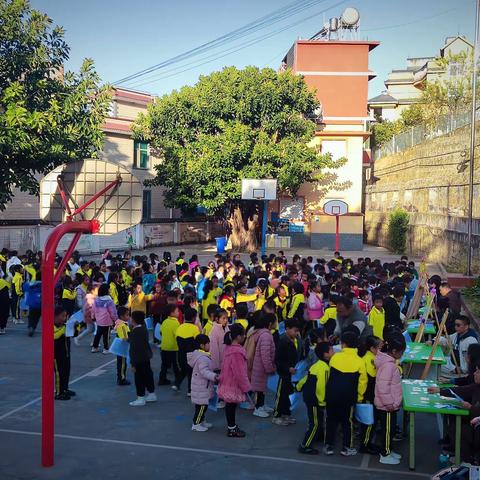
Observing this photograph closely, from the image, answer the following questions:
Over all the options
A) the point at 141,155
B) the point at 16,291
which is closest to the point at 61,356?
the point at 16,291

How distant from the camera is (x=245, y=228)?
3359 cm

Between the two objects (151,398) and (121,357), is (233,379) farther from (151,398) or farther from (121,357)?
(121,357)

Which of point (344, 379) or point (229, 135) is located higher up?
point (229, 135)

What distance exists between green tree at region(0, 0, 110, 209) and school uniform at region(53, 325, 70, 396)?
1128 centimetres

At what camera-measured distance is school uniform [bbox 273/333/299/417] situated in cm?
788

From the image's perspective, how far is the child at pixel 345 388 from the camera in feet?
22.7

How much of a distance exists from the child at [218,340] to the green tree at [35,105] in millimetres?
12450

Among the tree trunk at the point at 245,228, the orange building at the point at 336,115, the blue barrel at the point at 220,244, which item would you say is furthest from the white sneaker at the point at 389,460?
the orange building at the point at 336,115

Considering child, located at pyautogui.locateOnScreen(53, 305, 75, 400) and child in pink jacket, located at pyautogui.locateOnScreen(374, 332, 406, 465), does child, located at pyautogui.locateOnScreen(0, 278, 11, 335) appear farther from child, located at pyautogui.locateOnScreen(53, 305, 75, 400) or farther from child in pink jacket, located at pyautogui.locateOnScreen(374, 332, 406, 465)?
child in pink jacket, located at pyautogui.locateOnScreen(374, 332, 406, 465)

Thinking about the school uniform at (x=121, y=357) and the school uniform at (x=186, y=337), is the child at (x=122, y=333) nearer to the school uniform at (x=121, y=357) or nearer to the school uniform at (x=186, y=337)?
the school uniform at (x=121, y=357)

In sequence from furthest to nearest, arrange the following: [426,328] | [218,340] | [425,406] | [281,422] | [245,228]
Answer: [245,228], [426,328], [218,340], [281,422], [425,406]

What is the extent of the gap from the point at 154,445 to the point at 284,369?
1.94 metres

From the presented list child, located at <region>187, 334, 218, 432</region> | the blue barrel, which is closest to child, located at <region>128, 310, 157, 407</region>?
child, located at <region>187, 334, 218, 432</region>

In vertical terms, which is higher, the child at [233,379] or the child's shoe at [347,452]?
the child at [233,379]
